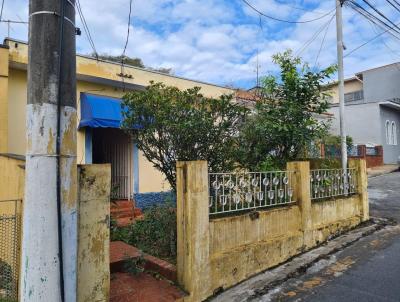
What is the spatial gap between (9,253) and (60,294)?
6.43 feet

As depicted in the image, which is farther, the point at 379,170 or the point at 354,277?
the point at 379,170

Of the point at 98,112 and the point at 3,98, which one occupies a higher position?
the point at 3,98

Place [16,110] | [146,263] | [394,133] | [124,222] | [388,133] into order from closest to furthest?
[146,263], [124,222], [16,110], [388,133], [394,133]

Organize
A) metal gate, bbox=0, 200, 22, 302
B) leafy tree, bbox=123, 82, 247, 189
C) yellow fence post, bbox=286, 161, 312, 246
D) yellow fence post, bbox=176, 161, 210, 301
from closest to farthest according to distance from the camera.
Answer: metal gate, bbox=0, 200, 22, 302, yellow fence post, bbox=176, 161, 210, 301, leafy tree, bbox=123, 82, 247, 189, yellow fence post, bbox=286, 161, 312, 246

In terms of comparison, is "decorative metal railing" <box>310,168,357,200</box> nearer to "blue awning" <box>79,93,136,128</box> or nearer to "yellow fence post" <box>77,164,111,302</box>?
"yellow fence post" <box>77,164,111,302</box>

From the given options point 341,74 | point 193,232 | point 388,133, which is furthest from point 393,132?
point 193,232

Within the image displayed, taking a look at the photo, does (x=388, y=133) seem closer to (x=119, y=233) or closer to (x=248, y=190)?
(x=248, y=190)

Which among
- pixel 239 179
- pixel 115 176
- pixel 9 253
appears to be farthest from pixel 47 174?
pixel 115 176

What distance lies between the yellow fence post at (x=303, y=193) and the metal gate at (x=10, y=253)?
461 centimetres

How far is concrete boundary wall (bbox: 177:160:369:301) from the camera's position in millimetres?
4246

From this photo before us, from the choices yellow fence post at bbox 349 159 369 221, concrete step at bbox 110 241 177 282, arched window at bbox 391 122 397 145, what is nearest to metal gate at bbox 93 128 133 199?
concrete step at bbox 110 241 177 282

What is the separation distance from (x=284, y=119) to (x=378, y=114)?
16.7 meters

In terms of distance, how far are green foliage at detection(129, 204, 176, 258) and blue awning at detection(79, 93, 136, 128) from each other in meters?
3.10

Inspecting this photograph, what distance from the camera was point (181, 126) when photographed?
17.5 feet
